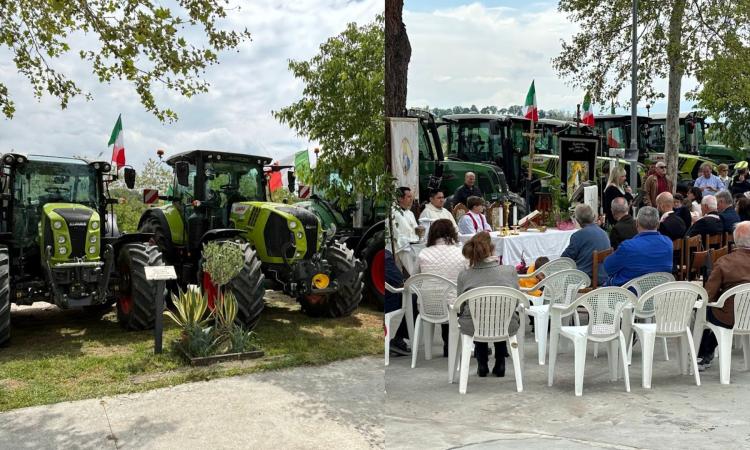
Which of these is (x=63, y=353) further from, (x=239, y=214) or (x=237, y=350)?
(x=239, y=214)

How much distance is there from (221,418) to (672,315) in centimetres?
236

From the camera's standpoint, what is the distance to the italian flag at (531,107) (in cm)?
336

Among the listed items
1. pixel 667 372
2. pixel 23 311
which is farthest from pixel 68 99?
pixel 667 372

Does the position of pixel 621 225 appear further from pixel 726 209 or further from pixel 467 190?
pixel 467 190

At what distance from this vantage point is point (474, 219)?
3.72 meters

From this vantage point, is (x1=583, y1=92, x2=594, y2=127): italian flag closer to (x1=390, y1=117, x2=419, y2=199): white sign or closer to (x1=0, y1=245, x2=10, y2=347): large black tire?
(x1=390, y1=117, x2=419, y2=199): white sign

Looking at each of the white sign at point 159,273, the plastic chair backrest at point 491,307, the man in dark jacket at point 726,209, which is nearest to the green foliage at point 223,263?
the white sign at point 159,273

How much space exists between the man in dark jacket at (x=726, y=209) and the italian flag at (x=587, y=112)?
6.81 ft

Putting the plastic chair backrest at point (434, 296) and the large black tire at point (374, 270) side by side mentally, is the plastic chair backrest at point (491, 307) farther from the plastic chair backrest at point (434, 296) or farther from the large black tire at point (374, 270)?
the large black tire at point (374, 270)

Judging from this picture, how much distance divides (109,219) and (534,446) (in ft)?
15.6

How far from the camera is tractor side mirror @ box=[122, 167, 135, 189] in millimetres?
5555

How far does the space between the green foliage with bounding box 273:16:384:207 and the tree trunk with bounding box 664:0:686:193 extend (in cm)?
196

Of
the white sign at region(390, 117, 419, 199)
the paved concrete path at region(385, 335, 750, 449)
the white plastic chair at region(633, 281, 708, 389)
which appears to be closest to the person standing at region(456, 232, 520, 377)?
the paved concrete path at region(385, 335, 750, 449)

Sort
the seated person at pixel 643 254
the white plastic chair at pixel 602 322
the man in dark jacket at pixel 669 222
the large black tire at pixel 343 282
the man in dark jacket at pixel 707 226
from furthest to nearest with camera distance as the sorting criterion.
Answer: the large black tire at pixel 343 282
the man in dark jacket at pixel 707 226
the man in dark jacket at pixel 669 222
the seated person at pixel 643 254
the white plastic chair at pixel 602 322
